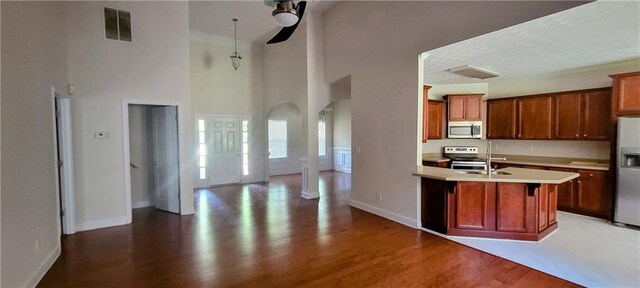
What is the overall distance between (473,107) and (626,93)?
7.78ft

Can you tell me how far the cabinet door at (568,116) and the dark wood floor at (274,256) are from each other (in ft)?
11.4

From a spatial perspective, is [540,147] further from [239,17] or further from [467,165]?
[239,17]

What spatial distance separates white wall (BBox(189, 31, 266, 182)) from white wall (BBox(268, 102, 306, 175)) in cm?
89

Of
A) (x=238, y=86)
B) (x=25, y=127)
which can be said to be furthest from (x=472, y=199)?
(x=238, y=86)

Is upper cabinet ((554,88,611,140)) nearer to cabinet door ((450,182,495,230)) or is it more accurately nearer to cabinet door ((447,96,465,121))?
cabinet door ((447,96,465,121))

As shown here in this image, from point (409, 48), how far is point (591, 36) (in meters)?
2.08

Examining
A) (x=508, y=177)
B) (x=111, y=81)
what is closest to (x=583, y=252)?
(x=508, y=177)

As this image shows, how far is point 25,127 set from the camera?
2.65m

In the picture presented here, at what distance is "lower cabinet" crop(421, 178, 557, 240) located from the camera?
3.64 meters

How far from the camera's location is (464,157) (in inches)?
251

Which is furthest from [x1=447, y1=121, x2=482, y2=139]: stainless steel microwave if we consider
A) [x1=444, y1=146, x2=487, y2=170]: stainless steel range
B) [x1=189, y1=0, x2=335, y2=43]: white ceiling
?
[x1=189, y1=0, x2=335, y2=43]: white ceiling

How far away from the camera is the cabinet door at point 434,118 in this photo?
634 cm

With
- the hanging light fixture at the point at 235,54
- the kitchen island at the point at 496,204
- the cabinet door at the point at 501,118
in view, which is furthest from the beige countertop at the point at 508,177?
the hanging light fixture at the point at 235,54

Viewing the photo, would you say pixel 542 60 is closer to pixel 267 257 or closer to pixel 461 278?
pixel 461 278
